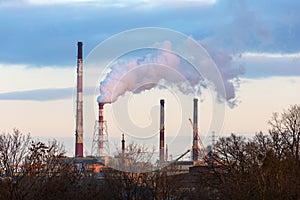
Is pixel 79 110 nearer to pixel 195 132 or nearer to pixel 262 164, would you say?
pixel 195 132

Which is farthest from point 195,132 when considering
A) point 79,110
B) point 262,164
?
point 262,164

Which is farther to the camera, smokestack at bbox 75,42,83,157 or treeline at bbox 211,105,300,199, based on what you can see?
smokestack at bbox 75,42,83,157

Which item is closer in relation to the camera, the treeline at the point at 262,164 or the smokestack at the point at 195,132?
the treeline at the point at 262,164

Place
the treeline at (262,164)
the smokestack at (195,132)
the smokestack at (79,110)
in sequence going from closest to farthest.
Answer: the treeline at (262,164) → the smokestack at (79,110) → the smokestack at (195,132)

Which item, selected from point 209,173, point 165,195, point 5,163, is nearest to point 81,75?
point 209,173

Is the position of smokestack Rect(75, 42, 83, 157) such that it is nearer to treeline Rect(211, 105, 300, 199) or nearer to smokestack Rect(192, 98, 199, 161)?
smokestack Rect(192, 98, 199, 161)

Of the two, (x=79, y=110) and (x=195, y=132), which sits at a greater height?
(x=79, y=110)

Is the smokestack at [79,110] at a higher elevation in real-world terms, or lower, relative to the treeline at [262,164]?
higher

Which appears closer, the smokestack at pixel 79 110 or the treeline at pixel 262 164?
the treeline at pixel 262 164

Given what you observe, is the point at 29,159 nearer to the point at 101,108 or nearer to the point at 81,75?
the point at 101,108

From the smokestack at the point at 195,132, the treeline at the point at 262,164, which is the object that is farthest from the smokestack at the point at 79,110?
the treeline at the point at 262,164

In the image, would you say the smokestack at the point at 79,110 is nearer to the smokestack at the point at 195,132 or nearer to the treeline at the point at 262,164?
the smokestack at the point at 195,132

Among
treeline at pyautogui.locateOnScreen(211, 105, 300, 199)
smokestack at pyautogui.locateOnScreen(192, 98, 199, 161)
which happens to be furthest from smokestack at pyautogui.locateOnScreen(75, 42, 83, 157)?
treeline at pyautogui.locateOnScreen(211, 105, 300, 199)

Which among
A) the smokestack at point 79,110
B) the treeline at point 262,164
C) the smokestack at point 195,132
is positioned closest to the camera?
the treeline at point 262,164
